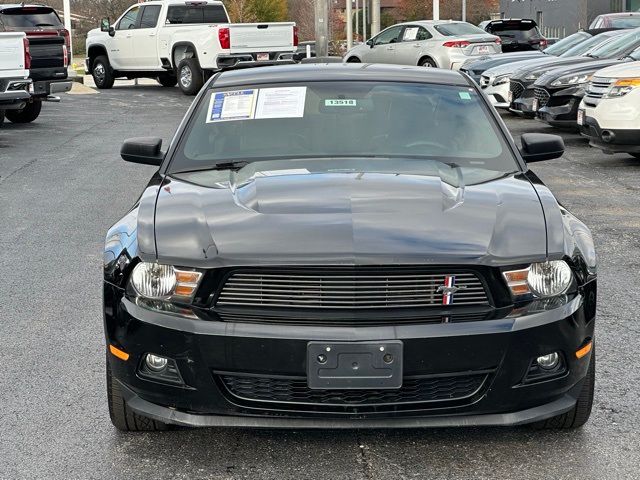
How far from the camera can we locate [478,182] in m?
4.96

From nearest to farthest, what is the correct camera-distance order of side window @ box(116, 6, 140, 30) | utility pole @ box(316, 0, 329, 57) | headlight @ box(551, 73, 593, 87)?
headlight @ box(551, 73, 593, 87)
side window @ box(116, 6, 140, 30)
utility pole @ box(316, 0, 329, 57)

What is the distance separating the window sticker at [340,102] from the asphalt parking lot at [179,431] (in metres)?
1.70

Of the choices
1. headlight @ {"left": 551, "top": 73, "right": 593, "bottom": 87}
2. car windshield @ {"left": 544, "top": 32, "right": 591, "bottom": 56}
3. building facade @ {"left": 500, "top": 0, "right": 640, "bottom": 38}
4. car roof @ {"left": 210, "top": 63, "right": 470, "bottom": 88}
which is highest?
car roof @ {"left": 210, "top": 63, "right": 470, "bottom": 88}

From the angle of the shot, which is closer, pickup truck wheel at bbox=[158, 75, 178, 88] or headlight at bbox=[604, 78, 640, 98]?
headlight at bbox=[604, 78, 640, 98]

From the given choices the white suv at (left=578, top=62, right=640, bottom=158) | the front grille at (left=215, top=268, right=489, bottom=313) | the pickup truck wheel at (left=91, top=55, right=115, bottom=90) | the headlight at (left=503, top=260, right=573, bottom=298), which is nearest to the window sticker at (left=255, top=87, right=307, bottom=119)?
the front grille at (left=215, top=268, right=489, bottom=313)

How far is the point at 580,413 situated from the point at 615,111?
9.30 meters

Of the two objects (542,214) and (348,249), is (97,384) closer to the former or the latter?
(348,249)

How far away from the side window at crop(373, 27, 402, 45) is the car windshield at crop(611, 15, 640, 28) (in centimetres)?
583

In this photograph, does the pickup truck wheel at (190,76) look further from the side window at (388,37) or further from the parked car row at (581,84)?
the parked car row at (581,84)

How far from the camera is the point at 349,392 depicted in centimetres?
412

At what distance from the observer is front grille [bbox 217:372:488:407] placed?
4.12m

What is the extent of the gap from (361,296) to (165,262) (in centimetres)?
73

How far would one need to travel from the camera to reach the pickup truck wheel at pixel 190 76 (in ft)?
86.2

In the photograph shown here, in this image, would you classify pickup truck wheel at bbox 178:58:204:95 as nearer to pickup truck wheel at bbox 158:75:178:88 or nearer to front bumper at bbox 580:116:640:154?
pickup truck wheel at bbox 158:75:178:88
